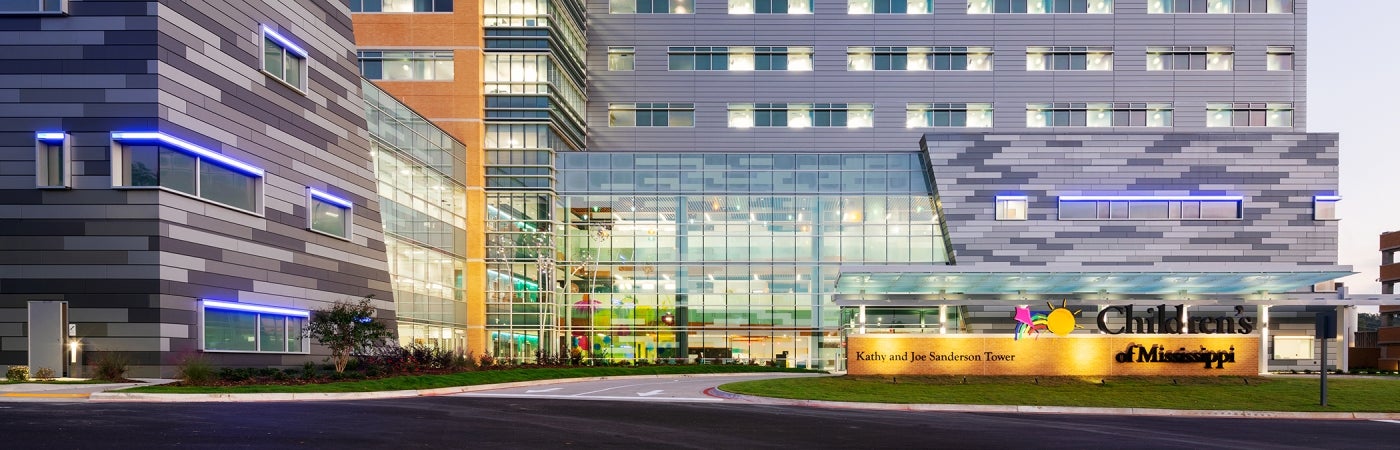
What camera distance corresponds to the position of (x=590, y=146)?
6538 cm

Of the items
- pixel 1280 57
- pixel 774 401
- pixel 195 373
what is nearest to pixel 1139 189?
pixel 1280 57

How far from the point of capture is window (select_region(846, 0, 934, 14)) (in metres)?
65.7

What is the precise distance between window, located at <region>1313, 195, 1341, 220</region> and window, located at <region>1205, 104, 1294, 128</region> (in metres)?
8.58

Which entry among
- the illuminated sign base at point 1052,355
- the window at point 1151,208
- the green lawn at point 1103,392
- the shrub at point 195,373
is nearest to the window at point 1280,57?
the window at point 1151,208

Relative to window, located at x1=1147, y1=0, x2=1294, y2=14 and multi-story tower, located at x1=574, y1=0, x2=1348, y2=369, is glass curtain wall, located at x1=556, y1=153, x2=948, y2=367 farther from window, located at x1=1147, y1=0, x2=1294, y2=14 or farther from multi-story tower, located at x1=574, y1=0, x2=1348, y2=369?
window, located at x1=1147, y1=0, x2=1294, y2=14

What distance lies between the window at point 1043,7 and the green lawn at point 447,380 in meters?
27.4

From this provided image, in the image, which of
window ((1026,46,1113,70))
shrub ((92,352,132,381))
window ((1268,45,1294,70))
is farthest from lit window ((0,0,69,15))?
window ((1268,45,1294,70))

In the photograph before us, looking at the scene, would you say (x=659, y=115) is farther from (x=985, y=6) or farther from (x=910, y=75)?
(x=985, y=6)

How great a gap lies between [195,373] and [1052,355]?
24.2 meters

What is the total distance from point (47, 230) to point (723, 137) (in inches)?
1622

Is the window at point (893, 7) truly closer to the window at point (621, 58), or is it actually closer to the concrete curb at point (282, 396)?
the window at point (621, 58)

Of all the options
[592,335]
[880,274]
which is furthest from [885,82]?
[880,274]

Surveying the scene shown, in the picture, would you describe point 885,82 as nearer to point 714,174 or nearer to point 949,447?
point 714,174

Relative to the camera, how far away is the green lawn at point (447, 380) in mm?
25078
